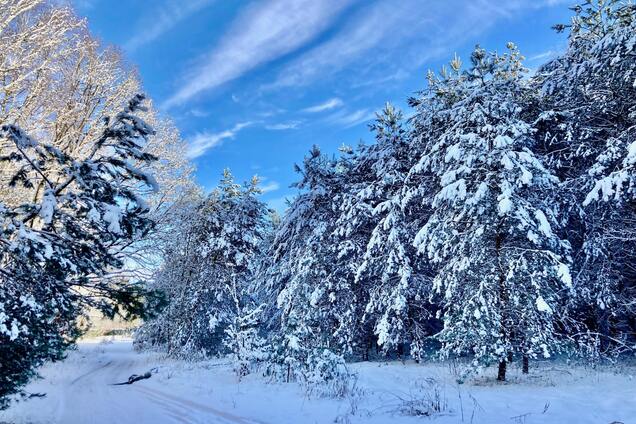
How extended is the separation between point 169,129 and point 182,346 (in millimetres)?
11709

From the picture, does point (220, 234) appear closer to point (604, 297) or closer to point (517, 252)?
point (517, 252)

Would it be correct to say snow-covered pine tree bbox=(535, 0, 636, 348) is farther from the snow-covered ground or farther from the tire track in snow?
the tire track in snow

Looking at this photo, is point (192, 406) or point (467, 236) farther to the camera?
point (467, 236)

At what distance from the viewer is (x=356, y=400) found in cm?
773

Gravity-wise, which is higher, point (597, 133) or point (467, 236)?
point (597, 133)

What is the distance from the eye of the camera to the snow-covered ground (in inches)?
251

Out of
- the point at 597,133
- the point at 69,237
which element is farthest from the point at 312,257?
the point at 69,237

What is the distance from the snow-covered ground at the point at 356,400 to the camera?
20.9ft

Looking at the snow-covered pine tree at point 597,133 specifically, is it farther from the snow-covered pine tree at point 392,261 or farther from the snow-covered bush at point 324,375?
the snow-covered bush at point 324,375

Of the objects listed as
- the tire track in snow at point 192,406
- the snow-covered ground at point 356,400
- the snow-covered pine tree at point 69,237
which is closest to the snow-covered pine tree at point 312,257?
the snow-covered ground at point 356,400

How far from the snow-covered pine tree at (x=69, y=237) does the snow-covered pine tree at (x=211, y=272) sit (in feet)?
47.9

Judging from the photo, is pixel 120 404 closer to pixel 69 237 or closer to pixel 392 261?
pixel 69 237

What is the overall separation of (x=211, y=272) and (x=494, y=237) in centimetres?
1545

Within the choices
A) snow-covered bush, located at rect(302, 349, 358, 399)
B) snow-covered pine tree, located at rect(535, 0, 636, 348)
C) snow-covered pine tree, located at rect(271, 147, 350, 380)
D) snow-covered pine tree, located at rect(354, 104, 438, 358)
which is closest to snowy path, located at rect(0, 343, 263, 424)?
snow-covered bush, located at rect(302, 349, 358, 399)
